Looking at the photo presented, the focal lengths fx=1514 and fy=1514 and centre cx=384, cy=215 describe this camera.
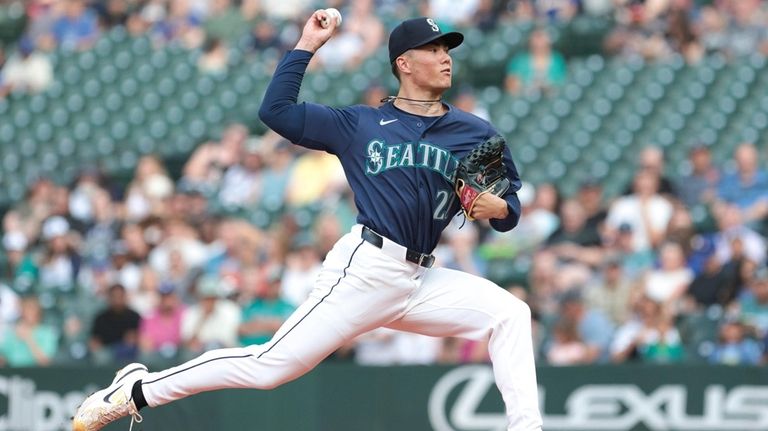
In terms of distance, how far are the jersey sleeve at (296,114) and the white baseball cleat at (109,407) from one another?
1.28 metres

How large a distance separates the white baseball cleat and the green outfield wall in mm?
2105

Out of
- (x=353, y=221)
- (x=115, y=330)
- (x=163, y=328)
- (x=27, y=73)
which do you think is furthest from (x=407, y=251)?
(x=27, y=73)

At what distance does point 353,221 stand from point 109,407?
19.4 ft

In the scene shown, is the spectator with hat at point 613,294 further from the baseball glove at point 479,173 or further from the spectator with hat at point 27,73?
the spectator with hat at point 27,73

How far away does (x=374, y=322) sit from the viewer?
20.5 feet

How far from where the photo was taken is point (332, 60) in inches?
618

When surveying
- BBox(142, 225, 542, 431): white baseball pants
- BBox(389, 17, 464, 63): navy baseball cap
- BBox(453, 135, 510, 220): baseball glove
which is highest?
BBox(389, 17, 464, 63): navy baseball cap

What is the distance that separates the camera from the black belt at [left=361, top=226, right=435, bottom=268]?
6.15 meters

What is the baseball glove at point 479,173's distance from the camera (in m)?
5.98

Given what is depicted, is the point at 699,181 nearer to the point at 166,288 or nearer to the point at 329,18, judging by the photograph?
the point at 166,288

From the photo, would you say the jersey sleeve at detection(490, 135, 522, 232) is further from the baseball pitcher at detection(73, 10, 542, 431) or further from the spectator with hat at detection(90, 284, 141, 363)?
the spectator with hat at detection(90, 284, 141, 363)

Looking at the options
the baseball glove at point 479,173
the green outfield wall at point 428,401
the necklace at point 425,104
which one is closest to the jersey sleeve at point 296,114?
the necklace at point 425,104

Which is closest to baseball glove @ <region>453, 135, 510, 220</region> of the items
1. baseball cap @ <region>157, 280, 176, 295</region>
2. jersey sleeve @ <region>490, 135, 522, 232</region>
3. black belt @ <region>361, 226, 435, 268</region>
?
jersey sleeve @ <region>490, 135, 522, 232</region>

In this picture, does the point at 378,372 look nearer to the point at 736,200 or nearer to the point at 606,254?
the point at 606,254
